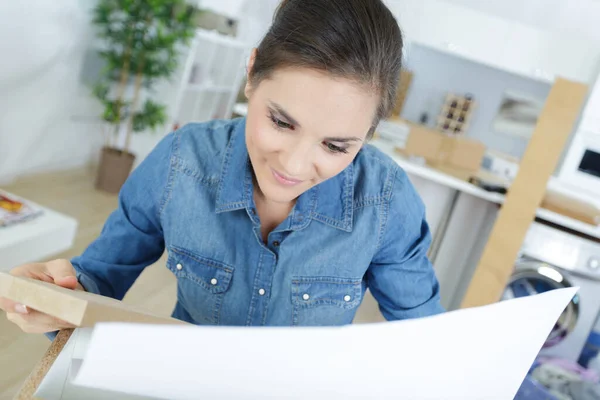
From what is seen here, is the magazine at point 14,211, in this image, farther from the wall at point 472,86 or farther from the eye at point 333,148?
the wall at point 472,86

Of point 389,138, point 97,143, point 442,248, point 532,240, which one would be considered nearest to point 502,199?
point 532,240

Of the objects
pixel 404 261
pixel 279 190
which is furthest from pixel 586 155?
pixel 279 190

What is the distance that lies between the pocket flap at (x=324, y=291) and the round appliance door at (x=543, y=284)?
224cm

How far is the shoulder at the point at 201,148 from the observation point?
2.99ft

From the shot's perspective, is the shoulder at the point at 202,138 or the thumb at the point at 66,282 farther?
the shoulder at the point at 202,138

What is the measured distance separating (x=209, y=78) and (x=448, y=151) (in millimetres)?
1904

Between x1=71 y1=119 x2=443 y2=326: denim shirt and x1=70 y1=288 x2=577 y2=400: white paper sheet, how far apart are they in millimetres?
408

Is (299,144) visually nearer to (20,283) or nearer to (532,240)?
(20,283)

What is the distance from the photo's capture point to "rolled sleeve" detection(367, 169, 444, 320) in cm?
92

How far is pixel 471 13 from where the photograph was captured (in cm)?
396

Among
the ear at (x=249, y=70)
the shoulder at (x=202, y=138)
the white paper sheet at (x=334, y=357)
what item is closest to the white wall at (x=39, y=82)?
the shoulder at (x=202, y=138)

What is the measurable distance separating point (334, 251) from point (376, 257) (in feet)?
0.27

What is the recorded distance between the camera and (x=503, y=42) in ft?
13.0

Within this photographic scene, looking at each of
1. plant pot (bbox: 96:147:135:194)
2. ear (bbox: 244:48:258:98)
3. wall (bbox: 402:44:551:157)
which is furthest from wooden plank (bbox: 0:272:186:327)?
wall (bbox: 402:44:551:157)
